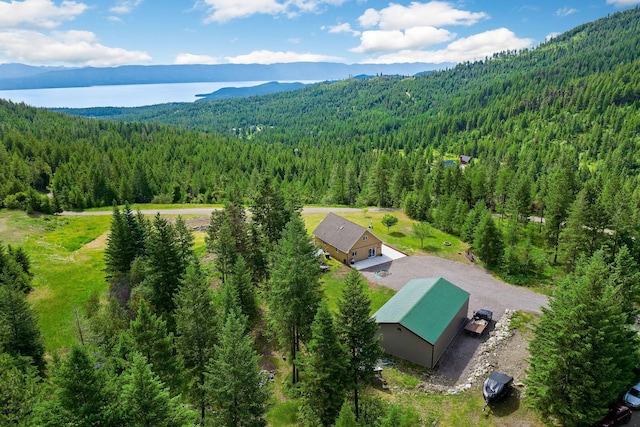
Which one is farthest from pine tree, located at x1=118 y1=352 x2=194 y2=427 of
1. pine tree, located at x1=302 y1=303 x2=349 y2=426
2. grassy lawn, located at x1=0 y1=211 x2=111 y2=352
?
grassy lawn, located at x1=0 y1=211 x2=111 y2=352

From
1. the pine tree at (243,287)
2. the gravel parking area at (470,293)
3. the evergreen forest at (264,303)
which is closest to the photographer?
the evergreen forest at (264,303)

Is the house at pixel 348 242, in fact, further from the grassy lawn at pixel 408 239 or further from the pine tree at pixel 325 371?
the pine tree at pixel 325 371

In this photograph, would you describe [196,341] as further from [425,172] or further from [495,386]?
[425,172]

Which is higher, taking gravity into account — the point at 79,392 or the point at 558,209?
the point at 79,392

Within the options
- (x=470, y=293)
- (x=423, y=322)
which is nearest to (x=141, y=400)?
(x=423, y=322)

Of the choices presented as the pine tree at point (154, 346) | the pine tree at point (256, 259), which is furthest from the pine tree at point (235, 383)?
the pine tree at point (256, 259)

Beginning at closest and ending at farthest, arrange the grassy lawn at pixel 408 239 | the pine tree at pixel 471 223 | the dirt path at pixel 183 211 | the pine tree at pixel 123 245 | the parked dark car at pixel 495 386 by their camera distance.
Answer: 1. the parked dark car at pixel 495 386
2. the pine tree at pixel 123 245
3. the grassy lawn at pixel 408 239
4. the pine tree at pixel 471 223
5. the dirt path at pixel 183 211

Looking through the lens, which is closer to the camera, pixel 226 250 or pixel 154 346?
pixel 154 346
